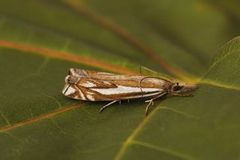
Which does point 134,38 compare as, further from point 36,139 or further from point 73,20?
point 36,139

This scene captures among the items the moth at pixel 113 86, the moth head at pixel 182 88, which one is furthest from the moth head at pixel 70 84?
the moth head at pixel 182 88

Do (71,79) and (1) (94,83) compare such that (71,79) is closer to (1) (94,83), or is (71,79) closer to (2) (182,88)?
(1) (94,83)

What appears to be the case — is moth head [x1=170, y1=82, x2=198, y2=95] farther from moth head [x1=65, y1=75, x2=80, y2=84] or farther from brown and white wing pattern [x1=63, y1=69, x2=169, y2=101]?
moth head [x1=65, y1=75, x2=80, y2=84]

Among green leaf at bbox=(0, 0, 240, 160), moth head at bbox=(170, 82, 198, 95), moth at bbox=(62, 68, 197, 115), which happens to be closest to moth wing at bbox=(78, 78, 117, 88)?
moth at bbox=(62, 68, 197, 115)

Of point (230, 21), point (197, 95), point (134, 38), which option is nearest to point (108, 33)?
point (134, 38)

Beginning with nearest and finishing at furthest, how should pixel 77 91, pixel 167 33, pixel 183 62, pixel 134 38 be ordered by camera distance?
pixel 77 91
pixel 183 62
pixel 134 38
pixel 167 33

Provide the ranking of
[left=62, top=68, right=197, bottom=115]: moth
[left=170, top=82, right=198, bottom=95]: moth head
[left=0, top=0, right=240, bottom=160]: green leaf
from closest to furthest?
1. [left=0, top=0, right=240, bottom=160]: green leaf
2. [left=170, top=82, right=198, bottom=95]: moth head
3. [left=62, top=68, right=197, bottom=115]: moth
